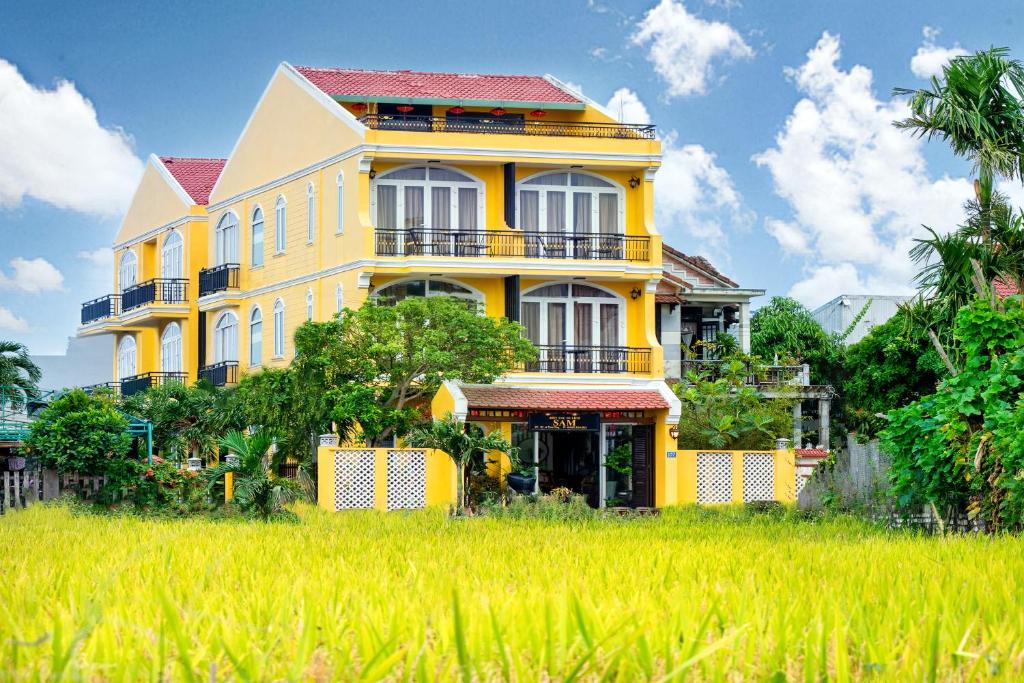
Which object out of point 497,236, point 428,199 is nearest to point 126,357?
A: point 428,199

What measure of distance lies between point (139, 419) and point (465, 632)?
28.6m

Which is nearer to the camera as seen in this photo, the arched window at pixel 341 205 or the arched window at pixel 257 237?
the arched window at pixel 341 205

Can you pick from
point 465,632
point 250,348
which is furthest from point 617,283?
point 465,632

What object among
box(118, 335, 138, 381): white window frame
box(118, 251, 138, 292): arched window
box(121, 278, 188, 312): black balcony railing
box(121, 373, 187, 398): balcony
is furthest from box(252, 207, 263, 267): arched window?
box(118, 251, 138, 292): arched window

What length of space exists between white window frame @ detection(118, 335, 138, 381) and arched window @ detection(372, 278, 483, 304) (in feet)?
42.3

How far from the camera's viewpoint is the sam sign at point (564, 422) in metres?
30.2

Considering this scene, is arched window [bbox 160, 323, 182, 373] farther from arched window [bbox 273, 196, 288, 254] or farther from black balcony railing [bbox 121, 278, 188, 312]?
arched window [bbox 273, 196, 288, 254]

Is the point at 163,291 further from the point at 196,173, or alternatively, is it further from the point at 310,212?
the point at 310,212

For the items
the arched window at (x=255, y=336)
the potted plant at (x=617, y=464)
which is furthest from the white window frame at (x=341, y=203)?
the potted plant at (x=617, y=464)

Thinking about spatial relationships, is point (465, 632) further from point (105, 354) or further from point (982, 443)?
point (105, 354)

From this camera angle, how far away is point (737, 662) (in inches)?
246

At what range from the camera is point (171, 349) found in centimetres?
4062

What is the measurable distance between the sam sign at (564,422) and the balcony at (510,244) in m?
4.07

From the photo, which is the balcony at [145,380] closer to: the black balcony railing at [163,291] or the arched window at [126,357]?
the arched window at [126,357]
